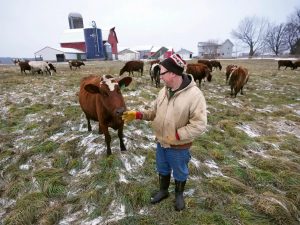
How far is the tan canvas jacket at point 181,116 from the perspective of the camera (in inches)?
98.1

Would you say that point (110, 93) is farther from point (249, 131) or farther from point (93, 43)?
point (93, 43)

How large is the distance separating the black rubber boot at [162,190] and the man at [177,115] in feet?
1.07

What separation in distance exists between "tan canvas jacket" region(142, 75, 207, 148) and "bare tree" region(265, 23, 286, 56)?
258ft

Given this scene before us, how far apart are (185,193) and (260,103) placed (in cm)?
728

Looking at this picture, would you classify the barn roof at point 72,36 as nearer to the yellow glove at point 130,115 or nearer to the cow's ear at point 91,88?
the cow's ear at point 91,88

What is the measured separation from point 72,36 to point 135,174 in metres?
56.7

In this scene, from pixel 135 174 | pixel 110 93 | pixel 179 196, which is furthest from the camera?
pixel 135 174

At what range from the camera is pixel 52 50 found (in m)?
47.2

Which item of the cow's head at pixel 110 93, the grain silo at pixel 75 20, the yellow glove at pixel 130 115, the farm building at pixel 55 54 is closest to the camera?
the yellow glove at pixel 130 115

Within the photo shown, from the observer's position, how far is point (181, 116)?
2586 millimetres

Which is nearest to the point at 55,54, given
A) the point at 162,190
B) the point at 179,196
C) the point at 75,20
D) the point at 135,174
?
the point at 75,20

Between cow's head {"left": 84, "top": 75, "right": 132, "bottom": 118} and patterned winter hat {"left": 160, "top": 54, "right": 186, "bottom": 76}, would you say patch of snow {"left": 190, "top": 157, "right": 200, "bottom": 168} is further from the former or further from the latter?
patterned winter hat {"left": 160, "top": 54, "right": 186, "bottom": 76}

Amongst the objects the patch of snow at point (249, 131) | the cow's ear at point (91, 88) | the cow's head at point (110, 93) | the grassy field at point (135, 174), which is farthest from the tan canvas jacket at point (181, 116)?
the patch of snow at point (249, 131)

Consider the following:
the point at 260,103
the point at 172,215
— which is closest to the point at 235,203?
the point at 172,215
